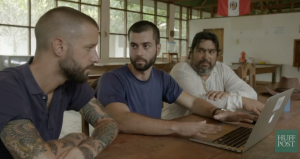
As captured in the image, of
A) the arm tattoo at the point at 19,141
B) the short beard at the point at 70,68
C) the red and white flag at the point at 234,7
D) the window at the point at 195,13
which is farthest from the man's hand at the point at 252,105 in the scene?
the window at the point at 195,13

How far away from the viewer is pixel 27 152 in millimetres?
923

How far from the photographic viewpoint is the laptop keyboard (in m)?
1.20

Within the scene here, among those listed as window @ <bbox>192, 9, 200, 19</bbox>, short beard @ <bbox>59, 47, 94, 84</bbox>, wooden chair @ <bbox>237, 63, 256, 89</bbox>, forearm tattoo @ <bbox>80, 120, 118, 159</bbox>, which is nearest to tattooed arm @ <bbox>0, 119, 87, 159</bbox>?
forearm tattoo @ <bbox>80, 120, 118, 159</bbox>

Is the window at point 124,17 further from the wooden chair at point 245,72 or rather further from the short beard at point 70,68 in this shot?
the short beard at point 70,68

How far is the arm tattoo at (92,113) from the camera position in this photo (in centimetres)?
140

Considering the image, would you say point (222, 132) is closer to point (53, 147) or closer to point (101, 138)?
point (101, 138)

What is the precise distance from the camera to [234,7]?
8383 mm

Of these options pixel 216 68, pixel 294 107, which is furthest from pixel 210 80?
pixel 294 107

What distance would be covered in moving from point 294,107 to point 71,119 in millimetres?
3580

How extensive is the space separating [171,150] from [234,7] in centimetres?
795

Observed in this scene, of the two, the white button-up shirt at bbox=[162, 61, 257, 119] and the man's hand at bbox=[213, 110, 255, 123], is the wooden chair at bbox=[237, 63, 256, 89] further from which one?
the man's hand at bbox=[213, 110, 255, 123]

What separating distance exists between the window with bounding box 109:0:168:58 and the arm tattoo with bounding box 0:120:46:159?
9.85 meters

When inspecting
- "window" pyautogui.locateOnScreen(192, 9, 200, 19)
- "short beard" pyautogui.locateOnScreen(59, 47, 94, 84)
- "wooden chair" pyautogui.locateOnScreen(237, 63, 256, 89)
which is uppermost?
"window" pyautogui.locateOnScreen(192, 9, 200, 19)

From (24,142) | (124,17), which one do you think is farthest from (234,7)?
(24,142)
